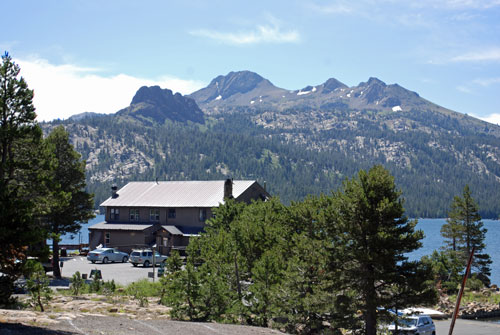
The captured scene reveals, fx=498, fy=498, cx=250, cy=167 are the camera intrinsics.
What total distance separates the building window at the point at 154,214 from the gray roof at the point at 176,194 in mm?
752

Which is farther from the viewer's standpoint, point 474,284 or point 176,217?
point 176,217

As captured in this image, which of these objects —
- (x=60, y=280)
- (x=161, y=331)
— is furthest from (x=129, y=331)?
(x=60, y=280)

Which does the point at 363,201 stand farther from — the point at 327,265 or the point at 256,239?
the point at 256,239

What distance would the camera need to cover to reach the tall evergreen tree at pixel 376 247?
75.7 feet

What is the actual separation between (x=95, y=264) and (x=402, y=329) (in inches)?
1484

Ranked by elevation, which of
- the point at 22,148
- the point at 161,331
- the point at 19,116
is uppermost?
the point at 19,116

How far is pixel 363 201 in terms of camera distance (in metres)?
23.8

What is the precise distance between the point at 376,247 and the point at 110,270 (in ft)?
112

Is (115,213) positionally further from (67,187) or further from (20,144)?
(20,144)

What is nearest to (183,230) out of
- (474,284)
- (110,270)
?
(110,270)

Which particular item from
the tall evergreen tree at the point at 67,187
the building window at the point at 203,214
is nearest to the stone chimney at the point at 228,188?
the building window at the point at 203,214

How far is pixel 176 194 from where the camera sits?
71.4 meters

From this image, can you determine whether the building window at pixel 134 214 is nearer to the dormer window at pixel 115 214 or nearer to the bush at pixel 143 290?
the dormer window at pixel 115 214

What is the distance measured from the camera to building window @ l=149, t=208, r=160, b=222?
2744 inches
